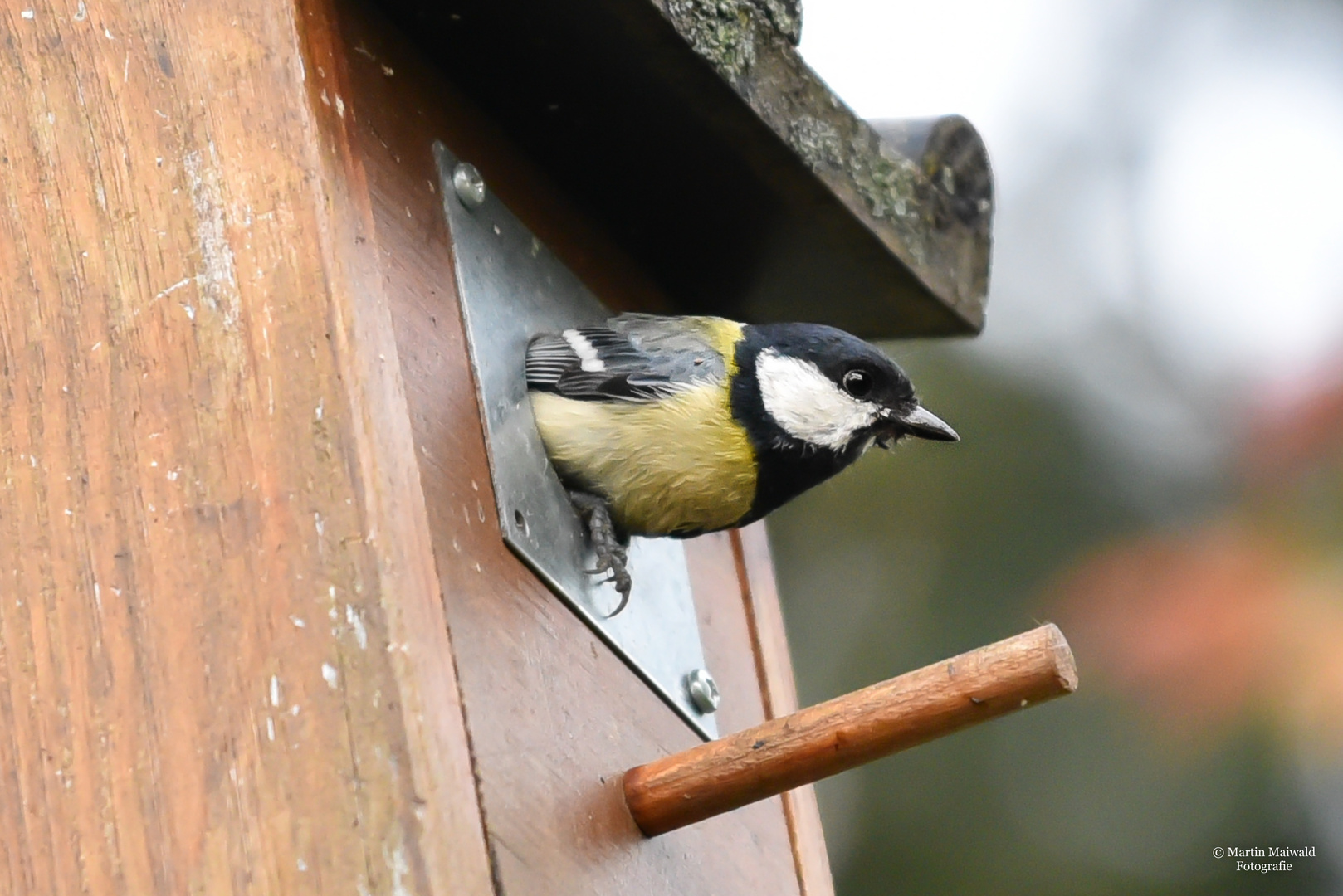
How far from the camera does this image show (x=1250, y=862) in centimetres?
379

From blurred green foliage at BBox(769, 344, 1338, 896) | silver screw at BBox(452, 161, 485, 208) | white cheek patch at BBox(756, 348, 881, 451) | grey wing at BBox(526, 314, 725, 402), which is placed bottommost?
blurred green foliage at BBox(769, 344, 1338, 896)

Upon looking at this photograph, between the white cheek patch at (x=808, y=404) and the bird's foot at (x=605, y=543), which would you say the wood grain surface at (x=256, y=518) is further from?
the white cheek patch at (x=808, y=404)

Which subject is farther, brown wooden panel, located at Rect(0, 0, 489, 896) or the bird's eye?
the bird's eye

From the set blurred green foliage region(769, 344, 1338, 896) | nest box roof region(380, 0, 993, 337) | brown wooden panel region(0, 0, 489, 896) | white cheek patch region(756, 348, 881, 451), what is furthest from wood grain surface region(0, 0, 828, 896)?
blurred green foliage region(769, 344, 1338, 896)

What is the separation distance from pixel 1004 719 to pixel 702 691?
7.43 feet

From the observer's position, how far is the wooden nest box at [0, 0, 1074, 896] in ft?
4.61

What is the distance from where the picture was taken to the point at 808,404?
235 cm

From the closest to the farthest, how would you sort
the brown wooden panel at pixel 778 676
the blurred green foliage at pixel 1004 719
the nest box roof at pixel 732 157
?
the nest box roof at pixel 732 157 → the brown wooden panel at pixel 778 676 → the blurred green foliage at pixel 1004 719

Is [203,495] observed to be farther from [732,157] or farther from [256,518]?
[732,157]

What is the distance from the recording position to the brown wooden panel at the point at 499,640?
1564 millimetres

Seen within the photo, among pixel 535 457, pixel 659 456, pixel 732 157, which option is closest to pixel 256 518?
pixel 535 457

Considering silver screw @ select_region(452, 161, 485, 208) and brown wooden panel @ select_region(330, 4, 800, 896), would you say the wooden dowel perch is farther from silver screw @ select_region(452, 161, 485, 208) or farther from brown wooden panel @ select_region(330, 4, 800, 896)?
silver screw @ select_region(452, 161, 485, 208)

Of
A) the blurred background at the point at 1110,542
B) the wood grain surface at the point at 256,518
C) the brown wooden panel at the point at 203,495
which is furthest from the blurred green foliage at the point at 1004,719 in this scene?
the brown wooden panel at the point at 203,495

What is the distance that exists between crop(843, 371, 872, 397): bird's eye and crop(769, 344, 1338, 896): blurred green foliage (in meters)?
1.50
